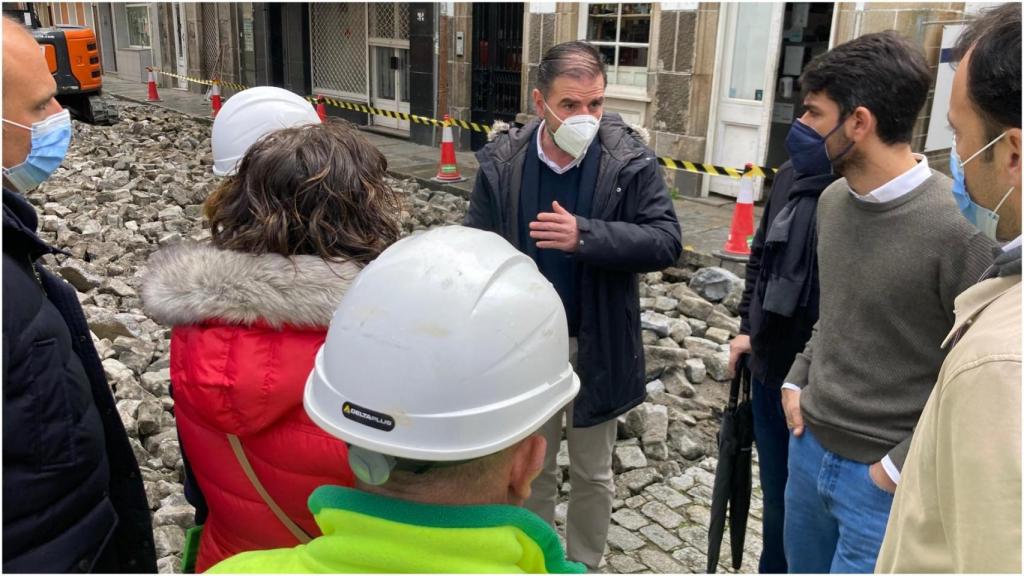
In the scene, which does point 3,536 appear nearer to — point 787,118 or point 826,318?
point 826,318

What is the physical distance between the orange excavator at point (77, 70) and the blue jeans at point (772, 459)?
14.3 m

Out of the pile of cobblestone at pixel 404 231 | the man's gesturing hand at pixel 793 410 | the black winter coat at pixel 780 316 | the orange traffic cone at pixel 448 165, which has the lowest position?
the pile of cobblestone at pixel 404 231

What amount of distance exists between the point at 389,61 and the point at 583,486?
13.3 meters

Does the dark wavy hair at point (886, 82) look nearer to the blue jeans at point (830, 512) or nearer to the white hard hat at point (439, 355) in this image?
the blue jeans at point (830, 512)

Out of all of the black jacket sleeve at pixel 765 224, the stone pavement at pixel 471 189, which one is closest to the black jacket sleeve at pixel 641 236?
the black jacket sleeve at pixel 765 224

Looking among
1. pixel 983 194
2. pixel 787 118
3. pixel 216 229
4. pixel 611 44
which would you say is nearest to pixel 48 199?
pixel 611 44

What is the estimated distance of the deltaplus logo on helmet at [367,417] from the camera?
3.73ft

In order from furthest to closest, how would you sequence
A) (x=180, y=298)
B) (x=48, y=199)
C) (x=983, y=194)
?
1. (x=48, y=199)
2. (x=180, y=298)
3. (x=983, y=194)

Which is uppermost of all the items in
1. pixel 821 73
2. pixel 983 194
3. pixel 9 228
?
pixel 821 73

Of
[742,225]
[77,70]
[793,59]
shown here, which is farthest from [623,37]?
[77,70]

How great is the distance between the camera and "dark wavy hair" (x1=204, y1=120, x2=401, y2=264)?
5.85 ft

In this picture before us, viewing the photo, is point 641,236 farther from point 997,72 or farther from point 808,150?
point 997,72

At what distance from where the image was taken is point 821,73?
232 cm

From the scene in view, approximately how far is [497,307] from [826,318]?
1459 mm
